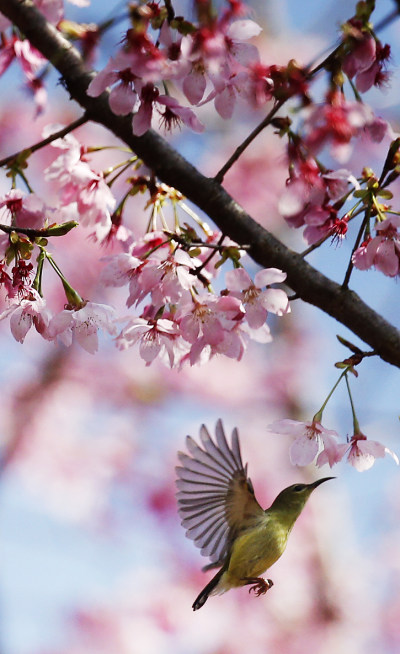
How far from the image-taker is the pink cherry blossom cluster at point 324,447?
168cm

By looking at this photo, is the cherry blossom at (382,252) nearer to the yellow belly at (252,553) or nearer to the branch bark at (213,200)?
the branch bark at (213,200)

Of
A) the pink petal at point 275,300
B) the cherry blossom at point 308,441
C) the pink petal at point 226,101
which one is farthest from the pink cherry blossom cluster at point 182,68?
the cherry blossom at point 308,441

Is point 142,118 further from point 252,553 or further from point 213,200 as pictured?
point 252,553

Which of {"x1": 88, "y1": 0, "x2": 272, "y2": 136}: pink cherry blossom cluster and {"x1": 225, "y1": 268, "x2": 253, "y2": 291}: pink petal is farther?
{"x1": 225, "y1": 268, "x2": 253, "y2": 291}: pink petal

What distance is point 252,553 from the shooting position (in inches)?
83.4

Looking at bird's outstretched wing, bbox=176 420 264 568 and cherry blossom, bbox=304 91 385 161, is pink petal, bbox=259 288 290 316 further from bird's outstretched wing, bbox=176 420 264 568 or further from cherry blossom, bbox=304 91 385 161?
cherry blossom, bbox=304 91 385 161

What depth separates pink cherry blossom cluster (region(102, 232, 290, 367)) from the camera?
1631mm

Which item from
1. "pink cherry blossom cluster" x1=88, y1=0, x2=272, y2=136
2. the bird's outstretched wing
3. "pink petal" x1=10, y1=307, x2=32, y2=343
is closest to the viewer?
"pink cherry blossom cluster" x1=88, y1=0, x2=272, y2=136

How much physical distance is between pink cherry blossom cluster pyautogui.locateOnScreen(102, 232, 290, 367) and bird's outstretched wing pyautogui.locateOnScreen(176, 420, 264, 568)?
21 centimetres

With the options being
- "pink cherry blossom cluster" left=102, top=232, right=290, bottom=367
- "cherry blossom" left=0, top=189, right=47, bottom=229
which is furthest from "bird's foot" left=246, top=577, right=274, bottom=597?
"cherry blossom" left=0, top=189, right=47, bottom=229

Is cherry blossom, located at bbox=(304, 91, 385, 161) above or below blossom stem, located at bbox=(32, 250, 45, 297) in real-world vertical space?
above

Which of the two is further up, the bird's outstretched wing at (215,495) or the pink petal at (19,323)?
the bird's outstretched wing at (215,495)

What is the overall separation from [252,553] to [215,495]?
0.78ft

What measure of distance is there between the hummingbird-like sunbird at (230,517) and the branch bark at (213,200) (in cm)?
47
